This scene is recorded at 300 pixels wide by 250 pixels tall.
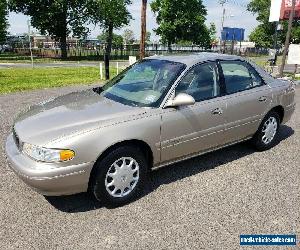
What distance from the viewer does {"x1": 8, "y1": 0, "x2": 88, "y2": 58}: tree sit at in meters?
38.2

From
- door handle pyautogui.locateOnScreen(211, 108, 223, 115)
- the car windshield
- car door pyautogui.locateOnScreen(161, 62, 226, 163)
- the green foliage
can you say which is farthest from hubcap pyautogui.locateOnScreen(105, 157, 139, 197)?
the green foliage

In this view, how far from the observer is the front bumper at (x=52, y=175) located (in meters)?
3.19

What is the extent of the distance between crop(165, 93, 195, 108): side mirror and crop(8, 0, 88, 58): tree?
1487 inches

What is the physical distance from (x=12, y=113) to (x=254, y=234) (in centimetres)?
647

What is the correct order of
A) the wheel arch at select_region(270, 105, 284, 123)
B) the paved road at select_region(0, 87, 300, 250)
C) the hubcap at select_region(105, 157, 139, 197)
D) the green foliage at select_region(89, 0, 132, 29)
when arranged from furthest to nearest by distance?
the green foliage at select_region(89, 0, 132, 29), the wheel arch at select_region(270, 105, 284, 123), the hubcap at select_region(105, 157, 139, 197), the paved road at select_region(0, 87, 300, 250)

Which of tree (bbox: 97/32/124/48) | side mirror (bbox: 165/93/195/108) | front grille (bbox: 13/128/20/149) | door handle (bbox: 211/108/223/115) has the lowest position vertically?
tree (bbox: 97/32/124/48)

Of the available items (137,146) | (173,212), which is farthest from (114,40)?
(173,212)

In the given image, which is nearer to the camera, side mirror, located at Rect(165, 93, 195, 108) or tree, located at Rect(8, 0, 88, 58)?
side mirror, located at Rect(165, 93, 195, 108)

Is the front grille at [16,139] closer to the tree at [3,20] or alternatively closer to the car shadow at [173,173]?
the car shadow at [173,173]

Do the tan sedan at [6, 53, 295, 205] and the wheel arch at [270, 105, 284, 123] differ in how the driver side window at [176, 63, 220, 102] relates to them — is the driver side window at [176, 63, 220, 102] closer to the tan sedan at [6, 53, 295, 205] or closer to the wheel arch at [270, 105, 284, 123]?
the tan sedan at [6, 53, 295, 205]

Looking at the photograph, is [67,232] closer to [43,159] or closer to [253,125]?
[43,159]

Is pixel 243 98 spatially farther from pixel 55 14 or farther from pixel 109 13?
pixel 109 13

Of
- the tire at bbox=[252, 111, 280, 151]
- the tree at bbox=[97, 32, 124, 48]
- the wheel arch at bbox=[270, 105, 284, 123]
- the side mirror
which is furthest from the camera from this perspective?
the tree at bbox=[97, 32, 124, 48]

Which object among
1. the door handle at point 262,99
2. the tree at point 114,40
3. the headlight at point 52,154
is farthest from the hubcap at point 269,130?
the tree at point 114,40
